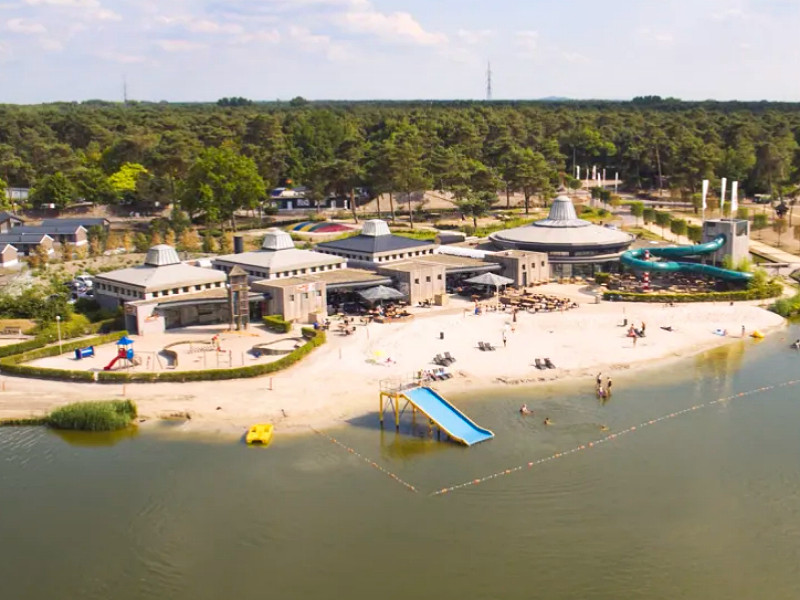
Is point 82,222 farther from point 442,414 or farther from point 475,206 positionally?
Answer: point 442,414

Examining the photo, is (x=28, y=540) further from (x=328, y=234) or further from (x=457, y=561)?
(x=328, y=234)

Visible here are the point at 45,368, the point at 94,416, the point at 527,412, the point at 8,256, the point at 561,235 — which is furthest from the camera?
the point at 8,256

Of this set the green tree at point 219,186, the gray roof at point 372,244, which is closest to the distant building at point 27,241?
the green tree at point 219,186

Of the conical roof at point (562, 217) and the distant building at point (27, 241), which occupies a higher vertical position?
the conical roof at point (562, 217)

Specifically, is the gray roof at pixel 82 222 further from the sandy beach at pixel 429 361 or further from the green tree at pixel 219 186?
the sandy beach at pixel 429 361

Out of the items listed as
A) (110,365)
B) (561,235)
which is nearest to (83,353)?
(110,365)

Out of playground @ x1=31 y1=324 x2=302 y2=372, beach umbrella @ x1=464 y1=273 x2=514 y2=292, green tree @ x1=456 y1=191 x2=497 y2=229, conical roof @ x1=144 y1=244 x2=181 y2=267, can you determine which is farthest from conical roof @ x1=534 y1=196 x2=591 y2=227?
conical roof @ x1=144 y1=244 x2=181 y2=267

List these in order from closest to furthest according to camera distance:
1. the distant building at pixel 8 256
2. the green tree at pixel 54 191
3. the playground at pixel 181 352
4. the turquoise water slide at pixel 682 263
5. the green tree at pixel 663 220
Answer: the playground at pixel 181 352
the turquoise water slide at pixel 682 263
the distant building at pixel 8 256
the green tree at pixel 663 220
the green tree at pixel 54 191
